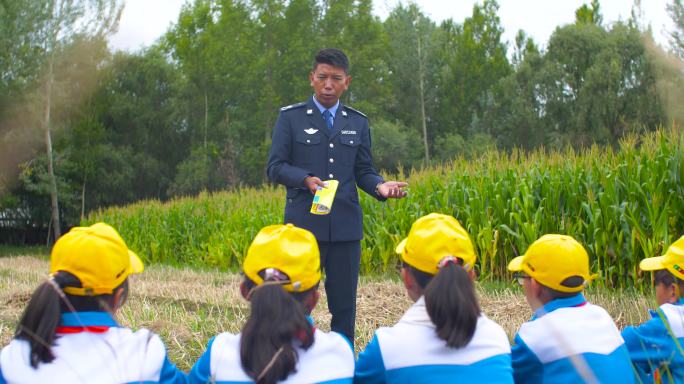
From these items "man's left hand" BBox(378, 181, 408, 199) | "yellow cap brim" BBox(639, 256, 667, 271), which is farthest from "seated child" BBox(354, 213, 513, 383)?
→ "man's left hand" BBox(378, 181, 408, 199)

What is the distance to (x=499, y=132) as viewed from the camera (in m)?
36.4

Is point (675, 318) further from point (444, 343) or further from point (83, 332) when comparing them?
point (83, 332)

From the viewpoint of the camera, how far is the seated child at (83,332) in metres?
2.03

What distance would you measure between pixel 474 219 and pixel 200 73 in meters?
29.2

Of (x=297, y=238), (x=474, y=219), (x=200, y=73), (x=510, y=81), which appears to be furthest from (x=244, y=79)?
(x=297, y=238)

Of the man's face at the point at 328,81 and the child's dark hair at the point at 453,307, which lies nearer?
the child's dark hair at the point at 453,307

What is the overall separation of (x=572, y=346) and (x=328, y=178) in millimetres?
1898

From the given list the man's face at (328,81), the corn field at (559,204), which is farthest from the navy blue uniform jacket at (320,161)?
the corn field at (559,204)

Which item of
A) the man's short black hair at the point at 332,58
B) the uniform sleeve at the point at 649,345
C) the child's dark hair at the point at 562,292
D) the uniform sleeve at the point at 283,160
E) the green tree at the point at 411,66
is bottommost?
the uniform sleeve at the point at 649,345

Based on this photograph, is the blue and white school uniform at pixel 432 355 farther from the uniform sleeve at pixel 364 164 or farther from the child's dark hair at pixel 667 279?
the uniform sleeve at pixel 364 164

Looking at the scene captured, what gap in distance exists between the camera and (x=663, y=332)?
269 cm

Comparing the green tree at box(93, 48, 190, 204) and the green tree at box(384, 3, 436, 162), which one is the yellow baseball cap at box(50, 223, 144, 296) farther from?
the green tree at box(384, 3, 436, 162)

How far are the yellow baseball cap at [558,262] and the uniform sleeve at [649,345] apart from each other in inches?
13.6

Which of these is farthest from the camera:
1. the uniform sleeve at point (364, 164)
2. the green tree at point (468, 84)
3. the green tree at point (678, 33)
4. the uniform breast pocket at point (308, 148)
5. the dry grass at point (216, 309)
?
the green tree at point (468, 84)
